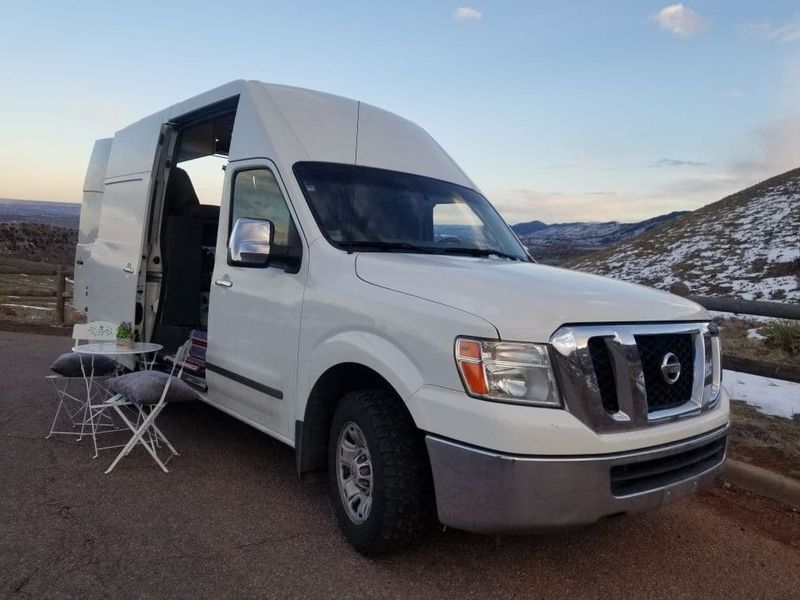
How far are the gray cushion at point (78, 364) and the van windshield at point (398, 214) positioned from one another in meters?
2.65

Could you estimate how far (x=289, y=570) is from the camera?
10.6 ft

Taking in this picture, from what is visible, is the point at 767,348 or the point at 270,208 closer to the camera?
the point at 270,208

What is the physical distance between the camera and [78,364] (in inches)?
217

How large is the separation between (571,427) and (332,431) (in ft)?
4.60

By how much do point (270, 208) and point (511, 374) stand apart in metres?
2.24

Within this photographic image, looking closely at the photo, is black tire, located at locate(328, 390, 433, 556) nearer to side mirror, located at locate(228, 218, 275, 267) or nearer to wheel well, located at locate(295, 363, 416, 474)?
wheel well, located at locate(295, 363, 416, 474)

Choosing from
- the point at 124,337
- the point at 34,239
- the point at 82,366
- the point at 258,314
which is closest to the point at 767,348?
the point at 258,314

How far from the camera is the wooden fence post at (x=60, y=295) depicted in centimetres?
1279

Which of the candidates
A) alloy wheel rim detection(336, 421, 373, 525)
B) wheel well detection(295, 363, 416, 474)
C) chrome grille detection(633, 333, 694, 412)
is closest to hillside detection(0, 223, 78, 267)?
wheel well detection(295, 363, 416, 474)

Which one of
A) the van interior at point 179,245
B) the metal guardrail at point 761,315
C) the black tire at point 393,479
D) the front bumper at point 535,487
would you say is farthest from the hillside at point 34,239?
the front bumper at point 535,487

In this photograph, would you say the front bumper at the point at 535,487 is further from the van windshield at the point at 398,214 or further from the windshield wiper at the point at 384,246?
the van windshield at the point at 398,214

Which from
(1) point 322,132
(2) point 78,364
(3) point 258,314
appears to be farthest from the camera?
(2) point 78,364

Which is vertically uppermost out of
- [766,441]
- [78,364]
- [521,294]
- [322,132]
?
[322,132]

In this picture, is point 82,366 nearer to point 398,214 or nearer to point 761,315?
point 398,214
